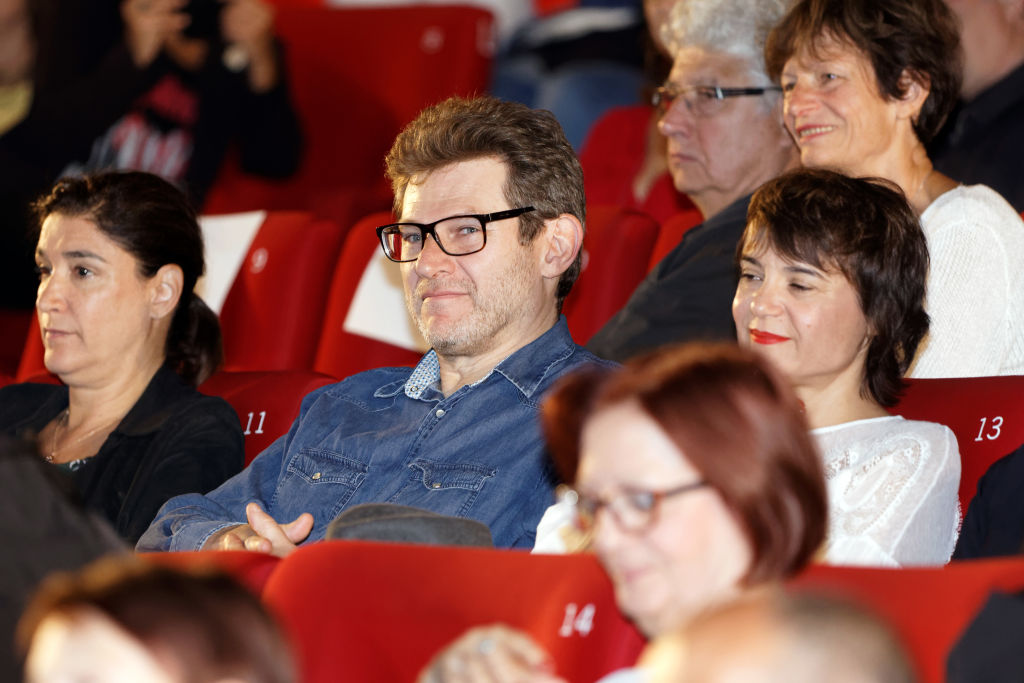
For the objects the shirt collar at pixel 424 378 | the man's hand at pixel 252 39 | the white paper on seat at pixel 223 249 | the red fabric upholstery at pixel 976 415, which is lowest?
the red fabric upholstery at pixel 976 415

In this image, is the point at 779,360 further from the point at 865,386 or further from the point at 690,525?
the point at 690,525

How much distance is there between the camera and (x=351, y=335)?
10.1ft

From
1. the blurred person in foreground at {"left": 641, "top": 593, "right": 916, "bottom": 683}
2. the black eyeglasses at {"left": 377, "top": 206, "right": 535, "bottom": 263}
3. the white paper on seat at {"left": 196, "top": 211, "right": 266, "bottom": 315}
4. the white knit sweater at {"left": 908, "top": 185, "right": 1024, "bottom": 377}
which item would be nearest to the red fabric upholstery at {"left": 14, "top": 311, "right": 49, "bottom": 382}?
the white paper on seat at {"left": 196, "top": 211, "right": 266, "bottom": 315}

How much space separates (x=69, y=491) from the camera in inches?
54.4

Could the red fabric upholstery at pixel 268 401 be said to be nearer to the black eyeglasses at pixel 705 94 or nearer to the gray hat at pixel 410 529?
the gray hat at pixel 410 529

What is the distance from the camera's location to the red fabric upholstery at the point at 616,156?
3.80 meters

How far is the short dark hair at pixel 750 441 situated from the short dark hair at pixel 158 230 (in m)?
1.66

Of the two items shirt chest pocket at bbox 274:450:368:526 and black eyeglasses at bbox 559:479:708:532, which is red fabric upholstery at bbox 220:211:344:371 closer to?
shirt chest pocket at bbox 274:450:368:526

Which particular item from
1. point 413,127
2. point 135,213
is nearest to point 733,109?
point 413,127

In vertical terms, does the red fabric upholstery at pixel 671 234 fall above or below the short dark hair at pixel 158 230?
below

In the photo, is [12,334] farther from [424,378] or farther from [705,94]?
[705,94]

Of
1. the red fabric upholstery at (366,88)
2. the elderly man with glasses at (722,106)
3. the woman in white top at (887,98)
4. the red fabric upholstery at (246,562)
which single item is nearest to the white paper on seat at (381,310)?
the elderly man with glasses at (722,106)

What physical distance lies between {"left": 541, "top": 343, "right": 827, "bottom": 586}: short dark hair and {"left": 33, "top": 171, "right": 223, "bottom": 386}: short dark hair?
1665 mm

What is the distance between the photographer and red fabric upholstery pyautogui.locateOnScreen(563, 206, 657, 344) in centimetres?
292
